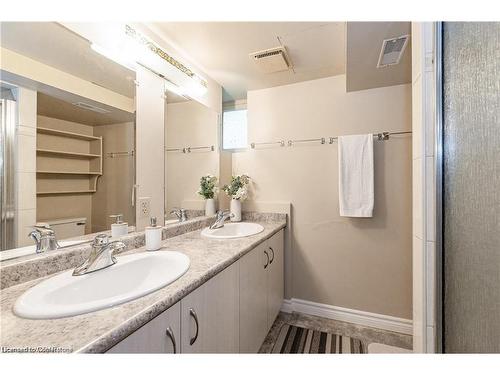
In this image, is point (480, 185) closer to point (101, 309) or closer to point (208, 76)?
point (101, 309)

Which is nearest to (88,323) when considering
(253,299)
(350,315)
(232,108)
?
(253,299)

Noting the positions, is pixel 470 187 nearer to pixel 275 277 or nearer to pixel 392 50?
pixel 392 50

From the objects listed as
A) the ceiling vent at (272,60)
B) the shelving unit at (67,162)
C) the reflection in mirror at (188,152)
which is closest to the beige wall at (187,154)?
the reflection in mirror at (188,152)

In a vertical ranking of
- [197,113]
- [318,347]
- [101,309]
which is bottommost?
[318,347]

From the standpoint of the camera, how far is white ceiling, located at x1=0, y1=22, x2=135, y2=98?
796 millimetres

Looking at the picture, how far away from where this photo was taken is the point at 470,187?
61 centimetres

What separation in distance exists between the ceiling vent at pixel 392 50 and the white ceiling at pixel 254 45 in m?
0.26

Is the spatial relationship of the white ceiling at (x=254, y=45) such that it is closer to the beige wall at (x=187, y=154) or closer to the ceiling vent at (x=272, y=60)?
the ceiling vent at (x=272, y=60)

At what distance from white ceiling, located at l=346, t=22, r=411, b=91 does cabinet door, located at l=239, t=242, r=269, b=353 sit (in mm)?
1321

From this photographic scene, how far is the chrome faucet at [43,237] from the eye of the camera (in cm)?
83

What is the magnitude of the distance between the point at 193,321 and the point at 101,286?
1.23 feet

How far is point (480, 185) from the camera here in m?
0.58
